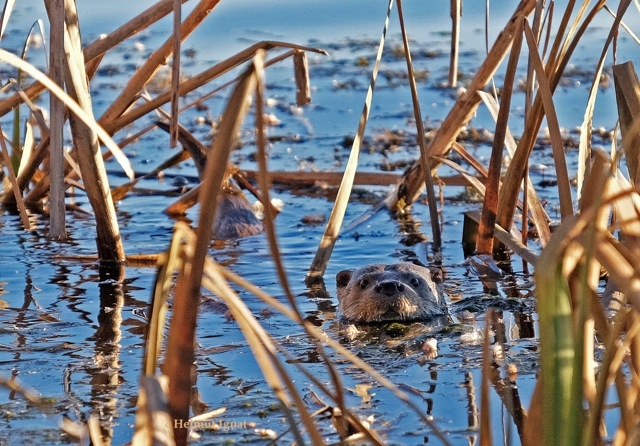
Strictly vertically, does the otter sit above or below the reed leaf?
below

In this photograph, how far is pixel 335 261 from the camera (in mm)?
5707

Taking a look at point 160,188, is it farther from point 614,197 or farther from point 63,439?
point 614,197

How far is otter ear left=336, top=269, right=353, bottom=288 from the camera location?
16.3 feet

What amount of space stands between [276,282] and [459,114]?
1.27m

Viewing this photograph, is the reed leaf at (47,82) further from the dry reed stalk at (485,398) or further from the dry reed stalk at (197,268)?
the dry reed stalk at (485,398)

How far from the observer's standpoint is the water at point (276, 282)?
A: 3.12 m

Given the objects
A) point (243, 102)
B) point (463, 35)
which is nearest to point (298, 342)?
point (243, 102)

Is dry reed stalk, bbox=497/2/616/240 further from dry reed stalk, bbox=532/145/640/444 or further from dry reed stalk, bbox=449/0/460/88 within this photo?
dry reed stalk, bbox=532/145/640/444

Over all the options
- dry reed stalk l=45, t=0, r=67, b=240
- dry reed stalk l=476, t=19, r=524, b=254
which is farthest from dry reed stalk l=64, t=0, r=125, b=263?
dry reed stalk l=476, t=19, r=524, b=254

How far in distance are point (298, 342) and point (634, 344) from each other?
2154 mm

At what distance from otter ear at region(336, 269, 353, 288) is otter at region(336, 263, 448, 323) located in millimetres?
60

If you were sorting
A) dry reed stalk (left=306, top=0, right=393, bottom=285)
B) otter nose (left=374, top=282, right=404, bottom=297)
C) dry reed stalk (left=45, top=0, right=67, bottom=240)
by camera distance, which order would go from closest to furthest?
dry reed stalk (left=45, top=0, right=67, bottom=240)
dry reed stalk (left=306, top=0, right=393, bottom=285)
otter nose (left=374, top=282, right=404, bottom=297)

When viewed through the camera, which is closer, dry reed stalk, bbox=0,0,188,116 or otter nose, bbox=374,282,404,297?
dry reed stalk, bbox=0,0,188,116

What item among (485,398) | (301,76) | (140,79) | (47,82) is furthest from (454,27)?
(485,398)
